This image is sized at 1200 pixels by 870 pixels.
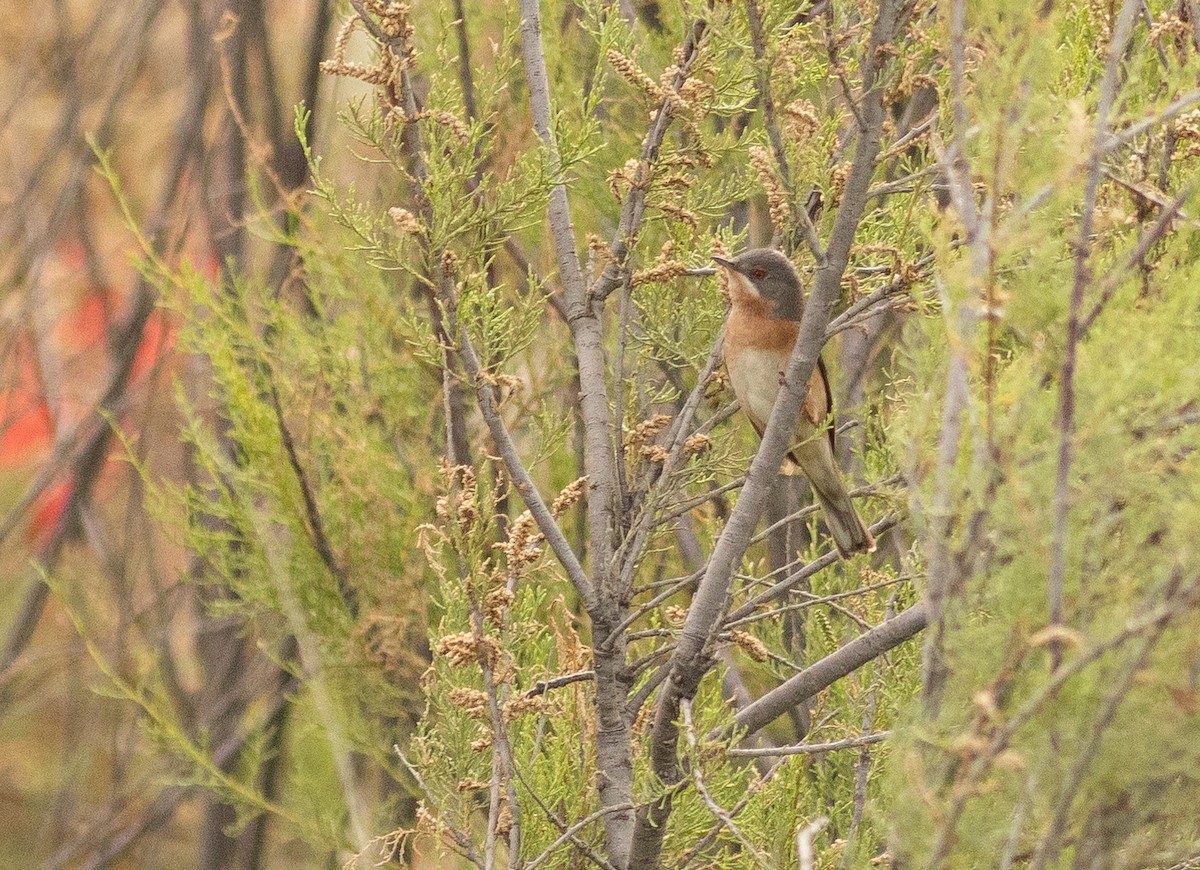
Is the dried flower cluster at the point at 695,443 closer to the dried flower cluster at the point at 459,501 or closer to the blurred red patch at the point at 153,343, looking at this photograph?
the dried flower cluster at the point at 459,501

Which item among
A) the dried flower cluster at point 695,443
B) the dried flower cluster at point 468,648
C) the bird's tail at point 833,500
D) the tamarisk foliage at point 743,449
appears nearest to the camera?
the tamarisk foliage at point 743,449

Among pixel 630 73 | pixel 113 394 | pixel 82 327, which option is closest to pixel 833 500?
pixel 630 73

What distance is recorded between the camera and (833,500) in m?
3.72

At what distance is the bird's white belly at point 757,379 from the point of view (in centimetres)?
359

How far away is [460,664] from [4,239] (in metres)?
3.58

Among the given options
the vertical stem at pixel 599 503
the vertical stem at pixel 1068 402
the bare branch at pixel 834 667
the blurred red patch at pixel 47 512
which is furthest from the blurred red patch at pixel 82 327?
the vertical stem at pixel 1068 402

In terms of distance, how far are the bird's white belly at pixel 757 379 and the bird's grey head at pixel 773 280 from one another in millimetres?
130

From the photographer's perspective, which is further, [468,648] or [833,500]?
[833,500]

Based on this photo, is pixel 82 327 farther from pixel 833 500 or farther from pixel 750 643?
pixel 750 643

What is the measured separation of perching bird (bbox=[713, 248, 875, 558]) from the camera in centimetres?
359

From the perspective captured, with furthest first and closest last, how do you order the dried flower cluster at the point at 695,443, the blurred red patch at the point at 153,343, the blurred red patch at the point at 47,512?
the blurred red patch at the point at 47,512 → the blurred red patch at the point at 153,343 → the dried flower cluster at the point at 695,443

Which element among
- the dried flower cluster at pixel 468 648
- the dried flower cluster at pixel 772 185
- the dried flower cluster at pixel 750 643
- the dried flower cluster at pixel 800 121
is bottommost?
the dried flower cluster at pixel 750 643

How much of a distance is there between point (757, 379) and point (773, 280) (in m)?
0.28

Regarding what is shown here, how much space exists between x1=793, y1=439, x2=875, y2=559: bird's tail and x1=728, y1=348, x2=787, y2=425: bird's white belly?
0.52 feet
